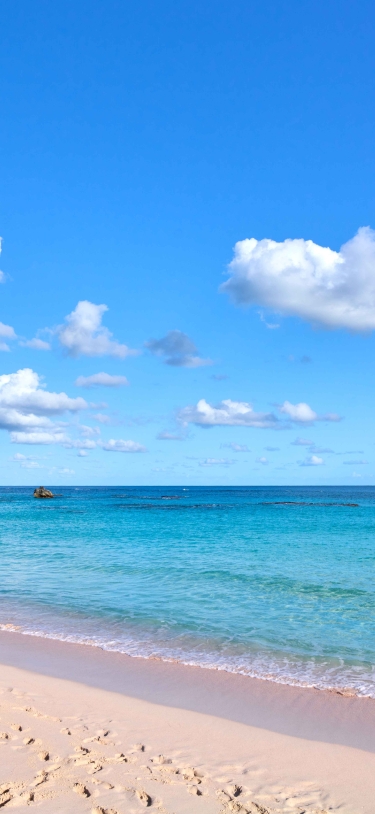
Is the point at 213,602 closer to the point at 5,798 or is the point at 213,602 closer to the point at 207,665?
the point at 207,665

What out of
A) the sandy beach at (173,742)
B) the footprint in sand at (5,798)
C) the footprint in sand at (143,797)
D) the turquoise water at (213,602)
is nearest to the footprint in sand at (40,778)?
the sandy beach at (173,742)

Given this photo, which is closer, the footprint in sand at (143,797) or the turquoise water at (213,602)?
the footprint in sand at (143,797)

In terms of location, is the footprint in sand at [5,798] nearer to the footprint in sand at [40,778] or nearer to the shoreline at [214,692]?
the footprint in sand at [40,778]

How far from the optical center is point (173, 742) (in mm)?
6797

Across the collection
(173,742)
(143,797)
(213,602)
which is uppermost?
(143,797)

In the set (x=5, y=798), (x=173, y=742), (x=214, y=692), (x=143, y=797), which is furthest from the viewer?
(x=214, y=692)

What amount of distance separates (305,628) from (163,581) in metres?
6.50

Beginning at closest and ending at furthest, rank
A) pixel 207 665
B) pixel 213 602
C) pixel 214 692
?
pixel 214 692 → pixel 207 665 → pixel 213 602

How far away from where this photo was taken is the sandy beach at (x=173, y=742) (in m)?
5.38

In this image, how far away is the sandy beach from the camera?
5383mm

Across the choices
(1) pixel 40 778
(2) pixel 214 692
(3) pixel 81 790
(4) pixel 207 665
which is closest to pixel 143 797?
(3) pixel 81 790

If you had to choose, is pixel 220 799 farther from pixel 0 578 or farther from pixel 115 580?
pixel 0 578

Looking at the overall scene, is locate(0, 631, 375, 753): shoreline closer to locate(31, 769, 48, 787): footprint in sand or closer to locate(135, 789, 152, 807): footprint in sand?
locate(135, 789, 152, 807): footprint in sand

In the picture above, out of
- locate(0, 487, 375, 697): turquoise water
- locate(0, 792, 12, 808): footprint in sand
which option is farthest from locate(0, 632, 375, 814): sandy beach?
locate(0, 487, 375, 697): turquoise water
